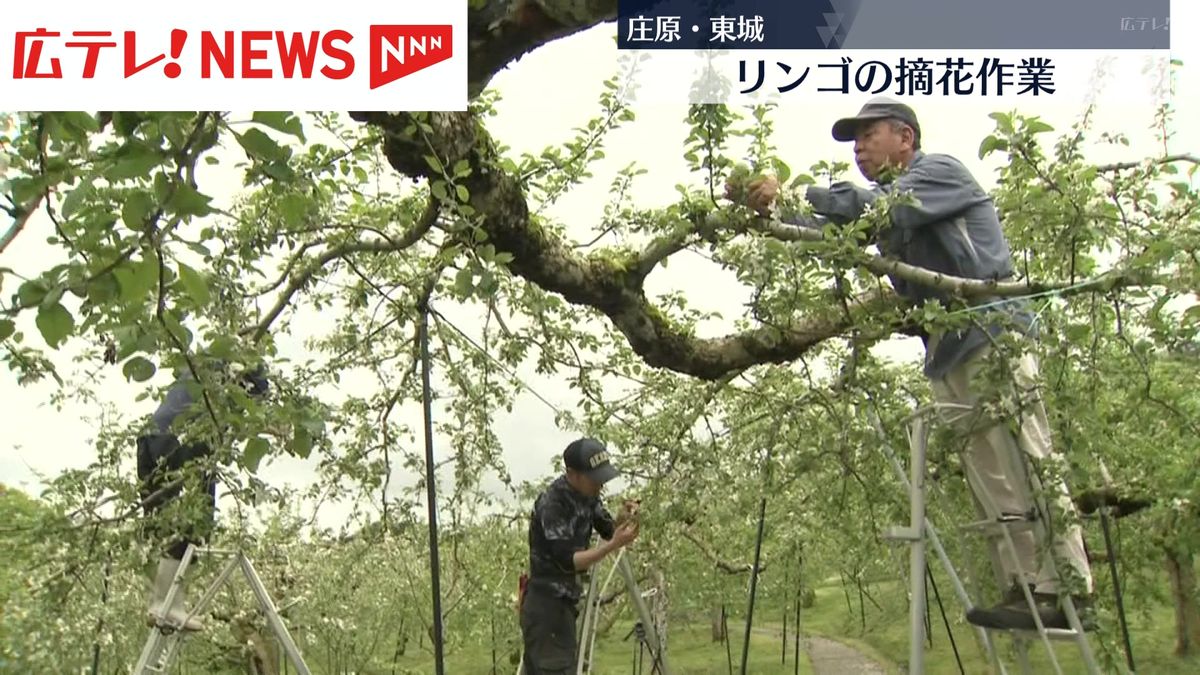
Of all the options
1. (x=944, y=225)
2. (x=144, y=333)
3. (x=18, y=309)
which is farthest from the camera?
(x=944, y=225)

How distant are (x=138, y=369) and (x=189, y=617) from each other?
2.69m

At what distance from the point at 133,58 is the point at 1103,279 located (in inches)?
82.9

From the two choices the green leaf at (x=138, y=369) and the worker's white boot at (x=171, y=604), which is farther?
the worker's white boot at (x=171, y=604)

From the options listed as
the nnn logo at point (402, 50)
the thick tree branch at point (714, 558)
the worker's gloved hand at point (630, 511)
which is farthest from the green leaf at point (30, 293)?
the thick tree branch at point (714, 558)

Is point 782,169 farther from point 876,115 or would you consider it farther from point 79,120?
point 79,120

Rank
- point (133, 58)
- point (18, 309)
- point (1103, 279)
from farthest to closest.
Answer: point (1103, 279), point (133, 58), point (18, 309)

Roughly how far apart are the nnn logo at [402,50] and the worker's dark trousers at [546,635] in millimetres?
2338

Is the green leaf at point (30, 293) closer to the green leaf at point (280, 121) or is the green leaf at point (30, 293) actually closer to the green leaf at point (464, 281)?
the green leaf at point (280, 121)

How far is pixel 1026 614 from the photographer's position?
267cm

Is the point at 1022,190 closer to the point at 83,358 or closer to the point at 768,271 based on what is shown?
the point at 768,271

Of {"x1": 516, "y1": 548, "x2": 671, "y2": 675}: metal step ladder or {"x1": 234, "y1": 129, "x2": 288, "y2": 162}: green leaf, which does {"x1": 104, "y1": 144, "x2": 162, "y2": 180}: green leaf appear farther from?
{"x1": 516, "y1": 548, "x2": 671, "y2": 675}: metal step ladder

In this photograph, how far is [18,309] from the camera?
3.74 ft

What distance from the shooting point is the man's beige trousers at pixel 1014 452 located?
8.20 ft

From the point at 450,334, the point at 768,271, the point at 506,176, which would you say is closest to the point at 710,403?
the point at 450,334
